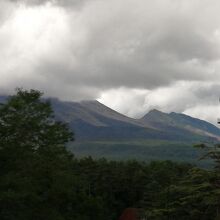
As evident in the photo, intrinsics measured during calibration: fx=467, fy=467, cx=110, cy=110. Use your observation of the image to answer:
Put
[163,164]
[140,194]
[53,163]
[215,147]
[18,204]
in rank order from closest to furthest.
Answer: [215,147] < [18,204] < [53,163] < [140,194] < [163,164]

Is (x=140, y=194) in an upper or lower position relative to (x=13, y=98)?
lower

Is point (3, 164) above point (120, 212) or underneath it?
above

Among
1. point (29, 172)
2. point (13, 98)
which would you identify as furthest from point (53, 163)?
point (13, 98)

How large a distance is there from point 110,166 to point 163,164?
14.4m

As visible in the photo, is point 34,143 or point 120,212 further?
point 120,212

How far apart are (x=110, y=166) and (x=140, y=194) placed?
1039 cm

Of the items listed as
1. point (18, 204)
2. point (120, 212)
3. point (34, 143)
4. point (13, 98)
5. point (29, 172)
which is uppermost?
point (13, 98)

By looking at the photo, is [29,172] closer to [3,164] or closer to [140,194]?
[3,164]

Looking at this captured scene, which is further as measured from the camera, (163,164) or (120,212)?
(163,164)

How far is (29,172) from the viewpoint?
130 feet

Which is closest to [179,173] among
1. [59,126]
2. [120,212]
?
[120,212]

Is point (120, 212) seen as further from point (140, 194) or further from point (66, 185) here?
point (66, 185)

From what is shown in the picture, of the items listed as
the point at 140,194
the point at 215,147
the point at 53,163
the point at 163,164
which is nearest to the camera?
the point at 215,147

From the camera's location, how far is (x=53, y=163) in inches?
1608
